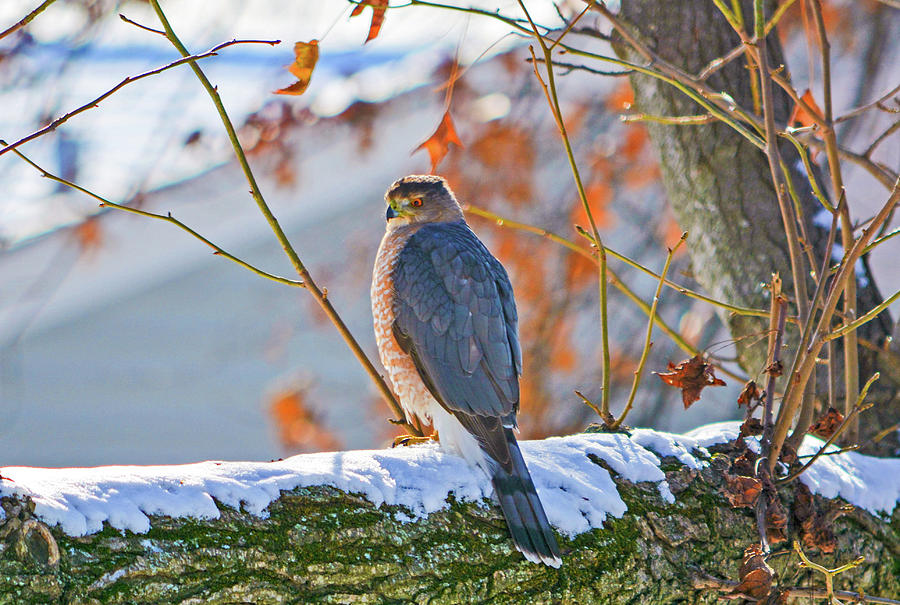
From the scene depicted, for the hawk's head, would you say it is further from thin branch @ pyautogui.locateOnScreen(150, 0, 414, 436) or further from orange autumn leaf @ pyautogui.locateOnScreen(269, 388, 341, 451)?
orange autumn leaf @ pyautogui.locateOnScreen(269, 388, 341, 451)

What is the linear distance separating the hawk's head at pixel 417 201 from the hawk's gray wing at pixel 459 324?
15.8 inches

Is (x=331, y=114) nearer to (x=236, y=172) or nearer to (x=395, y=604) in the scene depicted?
(x=236, y=172)

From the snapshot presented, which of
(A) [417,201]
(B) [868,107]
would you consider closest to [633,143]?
(A) [417,201]

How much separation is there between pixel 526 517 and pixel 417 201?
5.80 ft

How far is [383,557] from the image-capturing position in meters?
2.09

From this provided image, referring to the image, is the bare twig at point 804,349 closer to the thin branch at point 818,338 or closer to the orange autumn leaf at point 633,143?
the thin branch at point 818,338

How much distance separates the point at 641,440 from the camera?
8.85 feet

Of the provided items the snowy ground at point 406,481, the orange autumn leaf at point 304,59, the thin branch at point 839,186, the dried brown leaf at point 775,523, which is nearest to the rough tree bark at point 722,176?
the thin branch at point 839,186

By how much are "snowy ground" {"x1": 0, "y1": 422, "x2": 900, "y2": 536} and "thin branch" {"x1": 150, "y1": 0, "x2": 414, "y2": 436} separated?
342mm

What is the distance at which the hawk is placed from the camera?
2723 millimetres

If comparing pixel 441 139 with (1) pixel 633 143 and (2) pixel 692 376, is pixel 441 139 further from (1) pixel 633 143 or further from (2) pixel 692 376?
(1) pixel 633 143

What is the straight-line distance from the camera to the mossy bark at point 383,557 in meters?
Result: 1.80

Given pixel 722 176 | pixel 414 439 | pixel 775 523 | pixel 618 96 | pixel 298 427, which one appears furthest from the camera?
pixel 298 427

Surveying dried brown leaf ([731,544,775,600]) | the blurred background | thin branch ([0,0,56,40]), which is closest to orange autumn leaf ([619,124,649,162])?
the blurred background
